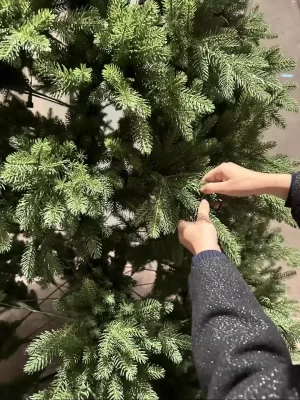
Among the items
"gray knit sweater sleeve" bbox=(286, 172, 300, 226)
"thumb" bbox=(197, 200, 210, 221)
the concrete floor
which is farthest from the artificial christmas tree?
the concrete floor

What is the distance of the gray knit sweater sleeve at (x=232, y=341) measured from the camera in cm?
52

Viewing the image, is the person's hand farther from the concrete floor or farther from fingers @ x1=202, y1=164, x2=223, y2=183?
the concrete floor

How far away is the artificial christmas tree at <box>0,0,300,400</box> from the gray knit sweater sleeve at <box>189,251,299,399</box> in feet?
0.50

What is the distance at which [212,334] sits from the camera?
1.90 ft

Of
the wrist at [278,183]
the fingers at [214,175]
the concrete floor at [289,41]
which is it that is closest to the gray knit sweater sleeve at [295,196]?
the wrist at [278,183]

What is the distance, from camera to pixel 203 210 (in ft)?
2.49

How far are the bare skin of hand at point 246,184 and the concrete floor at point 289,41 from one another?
1.06 m

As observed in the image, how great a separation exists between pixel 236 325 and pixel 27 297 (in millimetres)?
637

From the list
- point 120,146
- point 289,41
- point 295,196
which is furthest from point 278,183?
point 289,41

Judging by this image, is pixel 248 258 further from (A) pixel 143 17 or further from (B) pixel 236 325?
(A) pixel 143 17

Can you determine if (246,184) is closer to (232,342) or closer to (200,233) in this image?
(200,233)

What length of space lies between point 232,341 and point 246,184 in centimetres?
28

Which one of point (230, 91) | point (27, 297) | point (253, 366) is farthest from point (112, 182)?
point (27, 297)

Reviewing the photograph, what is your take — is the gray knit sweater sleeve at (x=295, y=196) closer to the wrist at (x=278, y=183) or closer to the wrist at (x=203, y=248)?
the wrist at (x=278, y=183)
